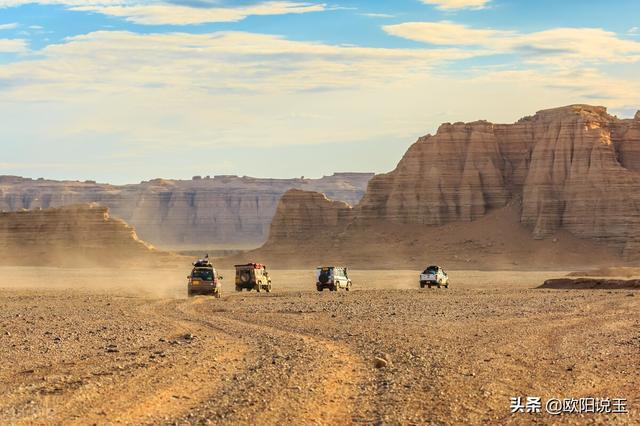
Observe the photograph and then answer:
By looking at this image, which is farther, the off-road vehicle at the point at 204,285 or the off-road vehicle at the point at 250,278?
the off-road vehicle at the point at 250,278

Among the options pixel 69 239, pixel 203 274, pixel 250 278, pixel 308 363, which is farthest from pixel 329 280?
pixel 69 239

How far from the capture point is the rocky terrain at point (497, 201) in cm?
10225

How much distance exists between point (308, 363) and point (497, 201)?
9510 centimetres

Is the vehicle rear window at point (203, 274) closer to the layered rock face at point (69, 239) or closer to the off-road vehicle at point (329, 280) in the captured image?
→ the off-road vehicle at point (329, 280)

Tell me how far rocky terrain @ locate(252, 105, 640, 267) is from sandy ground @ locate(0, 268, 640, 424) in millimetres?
63760

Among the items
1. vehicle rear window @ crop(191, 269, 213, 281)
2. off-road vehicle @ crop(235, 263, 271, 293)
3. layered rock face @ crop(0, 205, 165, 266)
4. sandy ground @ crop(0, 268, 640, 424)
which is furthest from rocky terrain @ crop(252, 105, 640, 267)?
sandy ground @ crop(0, 268, 640, 424)

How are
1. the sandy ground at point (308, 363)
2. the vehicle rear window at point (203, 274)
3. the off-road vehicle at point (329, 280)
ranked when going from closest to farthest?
the sandy ground at point (308, 363)
the vehicle rear window at point (203, 274)
the off-road vehicle at point (329, 280)

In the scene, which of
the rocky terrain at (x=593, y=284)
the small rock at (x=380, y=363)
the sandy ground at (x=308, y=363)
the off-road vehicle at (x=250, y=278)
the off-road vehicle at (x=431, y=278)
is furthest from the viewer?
the off-road vehicle at (x=431, y=278)

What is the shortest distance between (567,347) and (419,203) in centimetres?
8928

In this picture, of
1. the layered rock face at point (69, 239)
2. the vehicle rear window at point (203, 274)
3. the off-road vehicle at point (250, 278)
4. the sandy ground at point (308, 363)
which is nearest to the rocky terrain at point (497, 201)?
the layered rock face at point (69, 239)

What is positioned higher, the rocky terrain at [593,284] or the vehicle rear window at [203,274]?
the vehicle rear window at [203,274]

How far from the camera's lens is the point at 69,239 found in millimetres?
120250

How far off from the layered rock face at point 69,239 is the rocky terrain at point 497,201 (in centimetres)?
1517

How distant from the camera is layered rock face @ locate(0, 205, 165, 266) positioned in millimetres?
116188
